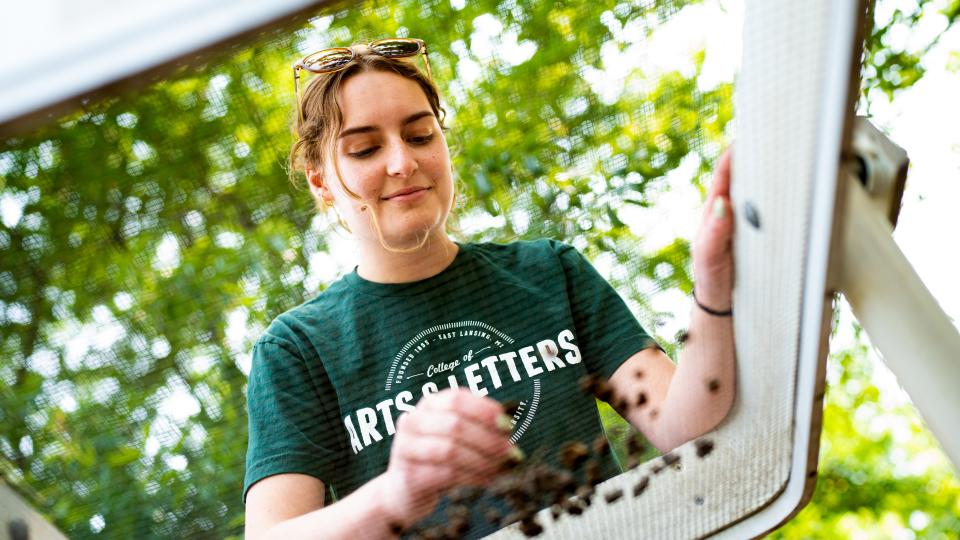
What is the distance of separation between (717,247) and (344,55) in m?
0.31

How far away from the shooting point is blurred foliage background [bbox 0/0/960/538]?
0.67m

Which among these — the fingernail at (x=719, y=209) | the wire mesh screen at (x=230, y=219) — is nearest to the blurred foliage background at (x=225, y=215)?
the wire mesh screen at (x=230, y=219)

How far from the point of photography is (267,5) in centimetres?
54

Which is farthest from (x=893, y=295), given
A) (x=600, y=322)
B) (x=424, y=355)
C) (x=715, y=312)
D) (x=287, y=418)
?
(x=287, y=418)

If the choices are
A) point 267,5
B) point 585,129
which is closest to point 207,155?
point 267,5

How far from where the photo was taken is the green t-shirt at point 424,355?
29.6 inches

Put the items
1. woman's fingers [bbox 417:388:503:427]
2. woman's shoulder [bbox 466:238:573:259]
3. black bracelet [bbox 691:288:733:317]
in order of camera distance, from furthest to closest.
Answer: woman's shoulder [bbox 466:238:573:259] < black bracelet [bbox 691:288:733:317] < woman's fingers [bbox 417:388:503:427]

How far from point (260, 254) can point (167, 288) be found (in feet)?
0.24

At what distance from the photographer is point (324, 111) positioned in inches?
27.9

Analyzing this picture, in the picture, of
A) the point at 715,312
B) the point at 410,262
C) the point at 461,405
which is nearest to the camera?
the point at 461,405

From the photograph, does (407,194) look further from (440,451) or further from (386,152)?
(440,451)

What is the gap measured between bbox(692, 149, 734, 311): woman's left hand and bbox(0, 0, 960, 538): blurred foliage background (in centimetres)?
8

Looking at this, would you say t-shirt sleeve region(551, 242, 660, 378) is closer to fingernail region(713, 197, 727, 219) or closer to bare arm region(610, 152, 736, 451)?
bare arm region(610, 152, 736, 451)

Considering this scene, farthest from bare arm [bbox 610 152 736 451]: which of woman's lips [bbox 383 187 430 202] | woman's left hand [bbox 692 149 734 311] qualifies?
woman's lips [bbox 383 187 430 202]
